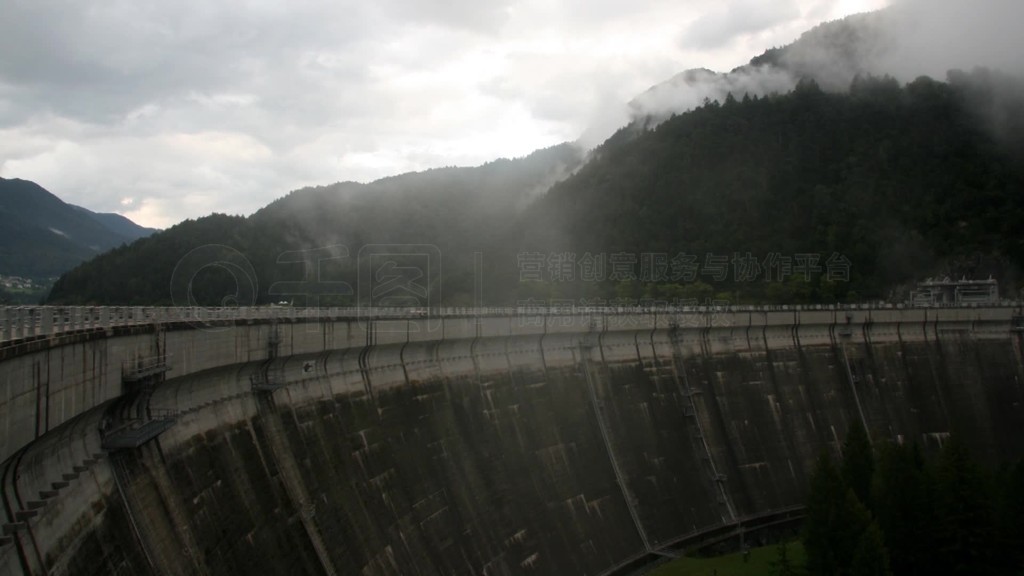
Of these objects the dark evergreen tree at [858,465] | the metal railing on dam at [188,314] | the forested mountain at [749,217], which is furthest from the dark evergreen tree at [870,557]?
the forested mountain at [749,217]

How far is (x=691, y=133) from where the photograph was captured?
104062 mm

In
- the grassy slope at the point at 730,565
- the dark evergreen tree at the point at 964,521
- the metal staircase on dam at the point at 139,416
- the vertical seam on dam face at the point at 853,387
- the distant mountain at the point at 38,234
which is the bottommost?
the grassy slope at the point at 730,565

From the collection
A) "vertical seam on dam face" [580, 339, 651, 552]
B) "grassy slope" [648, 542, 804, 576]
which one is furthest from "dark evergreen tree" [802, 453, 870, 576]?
"vertical seam on dam face" [580, 339, 651, 552]

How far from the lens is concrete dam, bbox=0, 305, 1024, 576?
12.6 metres

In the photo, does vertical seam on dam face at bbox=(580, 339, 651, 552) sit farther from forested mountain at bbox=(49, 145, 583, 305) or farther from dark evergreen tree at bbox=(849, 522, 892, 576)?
forested mountain at bbox=(49, 145, 583, 305)

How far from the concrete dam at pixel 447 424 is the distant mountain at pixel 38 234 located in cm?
2600

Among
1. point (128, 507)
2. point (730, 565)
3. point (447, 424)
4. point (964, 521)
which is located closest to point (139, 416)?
point (128, 507)

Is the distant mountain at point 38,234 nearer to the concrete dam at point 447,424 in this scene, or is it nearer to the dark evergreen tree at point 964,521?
the concrete dam at point 447,424

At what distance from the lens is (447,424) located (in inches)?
1073

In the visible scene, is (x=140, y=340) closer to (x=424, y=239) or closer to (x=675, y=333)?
(x=675, y=333)

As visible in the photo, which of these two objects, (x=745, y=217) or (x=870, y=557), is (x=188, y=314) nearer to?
(x=870, y=557)

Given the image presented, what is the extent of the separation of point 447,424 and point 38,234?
40.6m

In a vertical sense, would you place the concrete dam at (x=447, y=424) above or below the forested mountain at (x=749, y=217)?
below

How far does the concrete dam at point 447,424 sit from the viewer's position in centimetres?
1255
